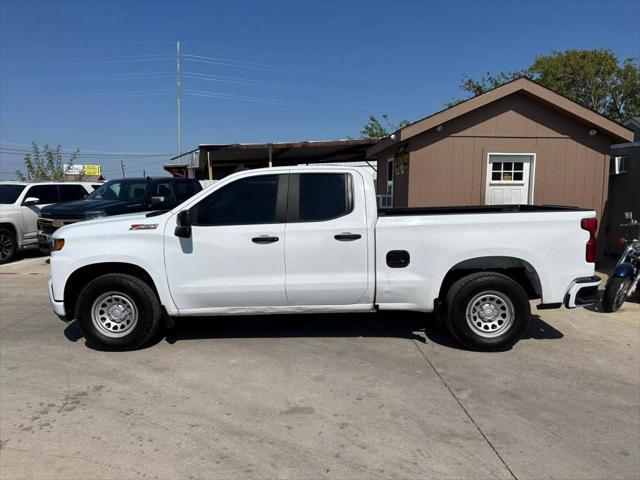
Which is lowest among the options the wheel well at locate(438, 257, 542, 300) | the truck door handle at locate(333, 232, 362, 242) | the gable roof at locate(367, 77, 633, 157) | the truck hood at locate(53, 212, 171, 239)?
the wheel well at locate(438, 257, 542, 300)

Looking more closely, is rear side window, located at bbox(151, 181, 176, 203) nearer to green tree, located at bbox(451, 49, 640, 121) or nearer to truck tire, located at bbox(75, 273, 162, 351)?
truck tire, located at bbox(75, 273, 162, 351)

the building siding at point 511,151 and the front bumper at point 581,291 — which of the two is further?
the building siding at point 511,151

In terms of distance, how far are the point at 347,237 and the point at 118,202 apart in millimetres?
7110

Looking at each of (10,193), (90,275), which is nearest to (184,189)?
(10,193)

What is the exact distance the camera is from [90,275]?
5.39 metres

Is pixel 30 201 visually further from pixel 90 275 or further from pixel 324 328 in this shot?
pixel 324 328

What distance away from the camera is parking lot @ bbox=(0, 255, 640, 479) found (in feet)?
10.7

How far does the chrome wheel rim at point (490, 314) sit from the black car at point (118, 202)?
21.8 feet

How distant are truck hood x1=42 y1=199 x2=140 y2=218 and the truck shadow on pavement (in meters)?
4.19

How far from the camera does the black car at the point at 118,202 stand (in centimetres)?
1008

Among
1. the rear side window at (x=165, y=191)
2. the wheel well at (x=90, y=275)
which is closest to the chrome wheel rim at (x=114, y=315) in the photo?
the wheel well at (x=90, y=275)

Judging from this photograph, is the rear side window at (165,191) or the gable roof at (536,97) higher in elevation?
the gable roof at (536,97)

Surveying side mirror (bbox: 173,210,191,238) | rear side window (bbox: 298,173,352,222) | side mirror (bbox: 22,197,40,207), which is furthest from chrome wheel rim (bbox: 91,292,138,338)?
side mirror (bbox: 22,197,40,207)

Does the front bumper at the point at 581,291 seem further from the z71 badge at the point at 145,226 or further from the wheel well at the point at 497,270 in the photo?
the z71 badge at the point at 145,226
